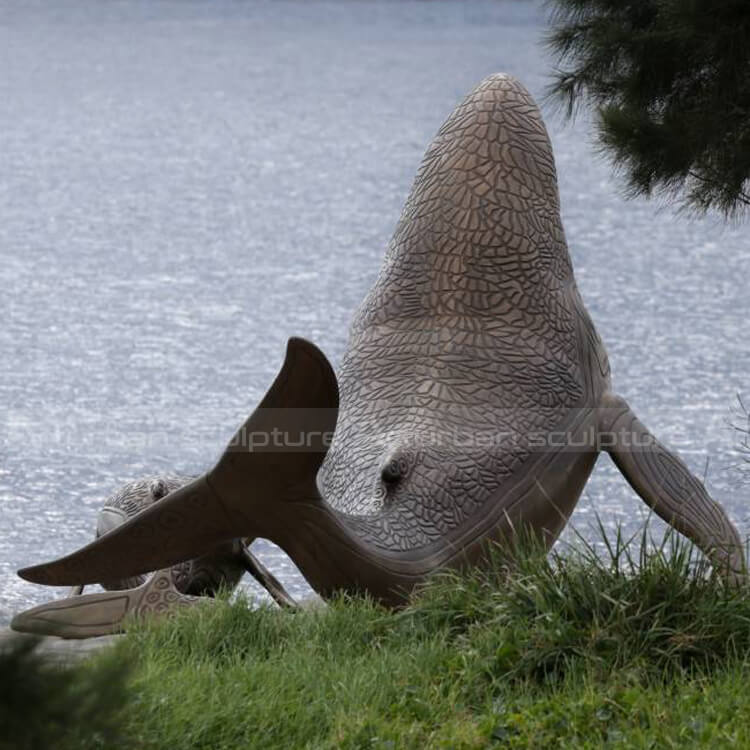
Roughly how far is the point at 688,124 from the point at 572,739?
163 cm

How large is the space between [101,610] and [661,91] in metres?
1.83

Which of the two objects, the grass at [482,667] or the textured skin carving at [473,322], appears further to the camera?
the textured skin carving at [473,322]

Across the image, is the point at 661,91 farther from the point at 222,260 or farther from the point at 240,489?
the point at 222,260

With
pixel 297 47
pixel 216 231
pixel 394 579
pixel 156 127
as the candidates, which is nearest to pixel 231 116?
pixel 156 127

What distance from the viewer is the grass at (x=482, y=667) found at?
2750 mm

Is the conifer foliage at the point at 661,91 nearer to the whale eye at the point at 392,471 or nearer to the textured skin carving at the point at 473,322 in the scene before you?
the textured skin carving at the point at 473,322

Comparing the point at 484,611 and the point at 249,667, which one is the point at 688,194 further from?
the point at 249,667

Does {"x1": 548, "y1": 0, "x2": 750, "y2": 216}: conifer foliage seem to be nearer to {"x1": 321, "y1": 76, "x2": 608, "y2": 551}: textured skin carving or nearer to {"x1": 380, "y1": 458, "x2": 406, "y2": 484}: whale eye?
{"x1": 321, "y1": 76, "x2": 608, "y2": 551}: textured skin carving

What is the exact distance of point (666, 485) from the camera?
3.55 m

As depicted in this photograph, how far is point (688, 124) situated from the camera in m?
3.73

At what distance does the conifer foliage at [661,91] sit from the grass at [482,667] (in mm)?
1073

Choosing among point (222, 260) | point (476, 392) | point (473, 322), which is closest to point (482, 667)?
point (476, 392)

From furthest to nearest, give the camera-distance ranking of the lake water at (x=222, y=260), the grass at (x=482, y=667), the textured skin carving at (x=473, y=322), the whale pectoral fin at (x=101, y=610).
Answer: the lake water at (x=222, y=260)
the textured skin carving at (x=473, y=322)
the whale pectoral fin at (x=101, y=610)
the grass at (x=482, y=667)

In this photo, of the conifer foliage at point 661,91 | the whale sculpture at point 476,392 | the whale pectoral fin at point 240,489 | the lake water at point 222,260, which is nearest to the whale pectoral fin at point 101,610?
the whale pectoral fin at point 240,489
